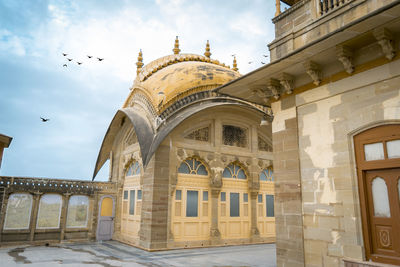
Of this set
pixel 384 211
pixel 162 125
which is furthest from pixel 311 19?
pixel 162 125

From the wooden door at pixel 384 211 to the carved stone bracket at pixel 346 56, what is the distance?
5.48 feet

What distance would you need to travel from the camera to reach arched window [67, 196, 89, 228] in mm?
12617

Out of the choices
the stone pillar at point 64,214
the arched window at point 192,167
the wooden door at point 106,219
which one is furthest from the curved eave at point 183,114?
the stone pillar at point 64,214

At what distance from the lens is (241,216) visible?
12.5 m

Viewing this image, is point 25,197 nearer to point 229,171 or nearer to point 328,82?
point 229,171

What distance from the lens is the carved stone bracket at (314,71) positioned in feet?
16.5

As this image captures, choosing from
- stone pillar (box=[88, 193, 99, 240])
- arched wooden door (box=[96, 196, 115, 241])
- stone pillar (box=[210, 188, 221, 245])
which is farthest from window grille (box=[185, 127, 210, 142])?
stone pillar (box=[88, 193, 99, 240])

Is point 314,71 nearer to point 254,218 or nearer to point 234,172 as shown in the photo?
point 234,172

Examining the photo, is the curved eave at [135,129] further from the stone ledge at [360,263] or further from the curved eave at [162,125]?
the stone ledge at [360,263]

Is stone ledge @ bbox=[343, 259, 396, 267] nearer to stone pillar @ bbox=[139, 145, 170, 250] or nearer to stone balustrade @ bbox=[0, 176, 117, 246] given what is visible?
stone pillar @ bbox=[139, 145, 170, 250]

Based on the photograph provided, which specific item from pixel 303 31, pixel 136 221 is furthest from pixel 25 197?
pixel 303 31

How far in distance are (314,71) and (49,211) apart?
1166cm

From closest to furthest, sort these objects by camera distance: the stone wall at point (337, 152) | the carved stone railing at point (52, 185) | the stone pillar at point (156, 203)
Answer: the stone wall at point (337, 152)
the stone pillar at point (156, 203)
the carved stone railing at point (52, 185)

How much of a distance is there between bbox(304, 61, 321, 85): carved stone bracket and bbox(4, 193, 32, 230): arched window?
1161 cm
